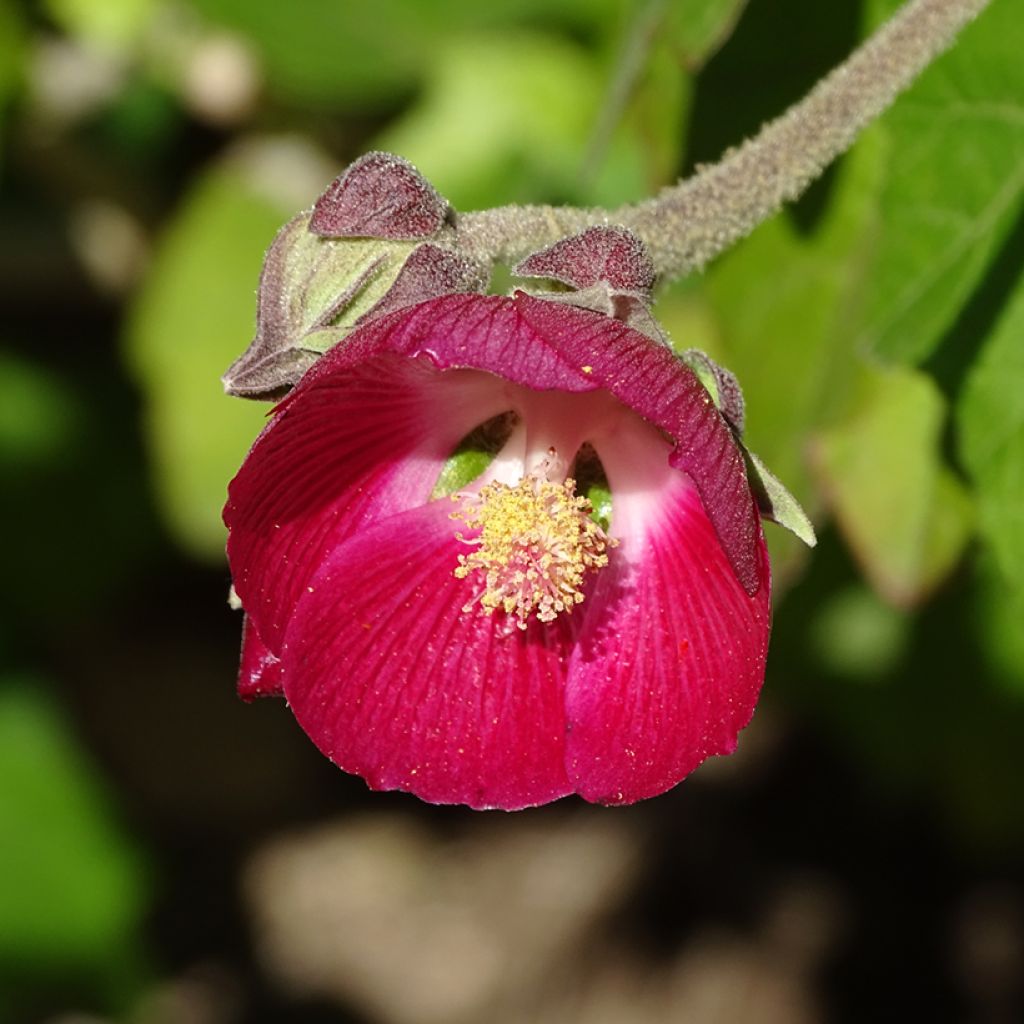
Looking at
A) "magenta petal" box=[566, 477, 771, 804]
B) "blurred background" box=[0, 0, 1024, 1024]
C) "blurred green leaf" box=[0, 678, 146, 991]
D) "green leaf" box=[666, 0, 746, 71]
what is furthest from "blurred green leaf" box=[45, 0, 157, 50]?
"magenta petal" box=[566, 477, 771, 804]

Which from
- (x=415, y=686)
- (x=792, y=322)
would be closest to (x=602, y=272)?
(x=415, y=686)

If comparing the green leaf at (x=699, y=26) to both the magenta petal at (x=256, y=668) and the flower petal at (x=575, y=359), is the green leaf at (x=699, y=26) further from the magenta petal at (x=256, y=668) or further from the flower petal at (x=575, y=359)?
the magenta petal at (x=256, y=668)

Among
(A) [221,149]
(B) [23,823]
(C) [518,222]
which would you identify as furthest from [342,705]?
(A) [221,149]

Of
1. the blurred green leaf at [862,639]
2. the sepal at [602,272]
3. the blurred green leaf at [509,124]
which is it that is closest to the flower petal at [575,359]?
the sepal at [602,272]

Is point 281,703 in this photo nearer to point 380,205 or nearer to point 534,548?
point 534,548

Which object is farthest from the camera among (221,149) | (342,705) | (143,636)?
(143,636)

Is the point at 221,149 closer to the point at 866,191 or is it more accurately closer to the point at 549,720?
the point at 866,191
